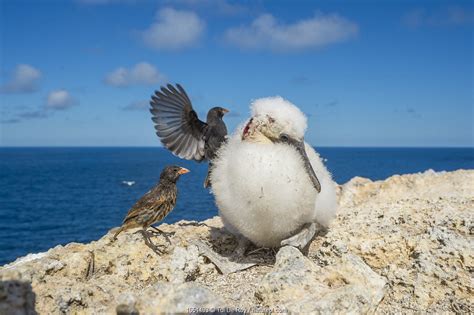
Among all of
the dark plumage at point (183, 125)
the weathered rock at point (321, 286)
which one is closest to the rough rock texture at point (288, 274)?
the weathered rock at point (321, 286)

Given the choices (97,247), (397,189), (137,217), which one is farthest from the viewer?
(397,189)

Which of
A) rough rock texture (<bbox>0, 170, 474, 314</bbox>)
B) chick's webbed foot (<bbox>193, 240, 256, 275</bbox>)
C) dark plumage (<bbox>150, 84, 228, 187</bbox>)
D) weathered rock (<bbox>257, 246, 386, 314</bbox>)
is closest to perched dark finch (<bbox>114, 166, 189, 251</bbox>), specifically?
rough rock texture (<bbox>0, 170, 474, 314</bbox>)

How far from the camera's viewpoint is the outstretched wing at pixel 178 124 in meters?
8.38

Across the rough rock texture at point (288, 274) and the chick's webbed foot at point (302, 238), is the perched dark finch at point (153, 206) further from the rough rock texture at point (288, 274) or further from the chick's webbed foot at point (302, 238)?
the chick's webbed foot at point (302, 238)

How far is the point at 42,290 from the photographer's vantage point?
4.82 m

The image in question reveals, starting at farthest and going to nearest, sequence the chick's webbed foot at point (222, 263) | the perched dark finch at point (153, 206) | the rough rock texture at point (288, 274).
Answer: the perched dark finch at point (153, 206) < the chick's webbed foot at point (222, 263) < the rough rock texture at point (288, 274)

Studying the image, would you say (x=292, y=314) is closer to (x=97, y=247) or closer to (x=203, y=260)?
(x=203, y=260)

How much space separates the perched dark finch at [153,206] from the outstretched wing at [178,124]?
5.37 ft

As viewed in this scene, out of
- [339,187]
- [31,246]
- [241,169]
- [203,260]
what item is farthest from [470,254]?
[31,246]

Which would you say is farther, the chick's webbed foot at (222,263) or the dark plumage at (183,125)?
the dark plumage at (183,125)

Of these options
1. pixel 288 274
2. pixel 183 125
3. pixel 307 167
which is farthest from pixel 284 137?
pixel 183 125

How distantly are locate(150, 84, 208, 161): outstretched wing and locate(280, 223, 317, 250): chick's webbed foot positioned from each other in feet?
9.28

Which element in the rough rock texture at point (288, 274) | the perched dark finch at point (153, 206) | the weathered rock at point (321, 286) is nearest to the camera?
the rough rock texture at point (288, 274)

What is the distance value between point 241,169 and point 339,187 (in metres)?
5.84
